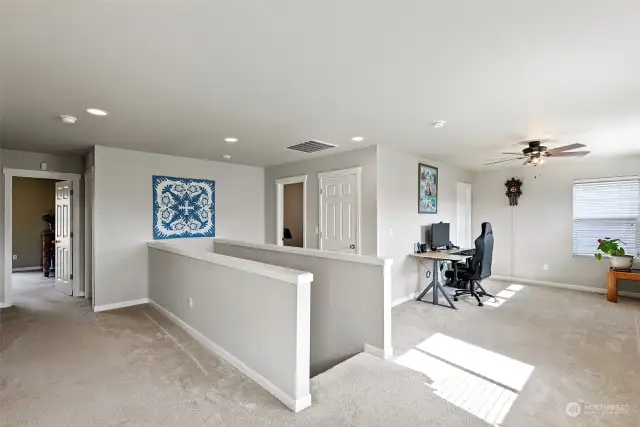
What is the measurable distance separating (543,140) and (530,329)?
2298 mm

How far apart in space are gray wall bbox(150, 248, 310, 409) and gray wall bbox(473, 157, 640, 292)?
584 centimetres

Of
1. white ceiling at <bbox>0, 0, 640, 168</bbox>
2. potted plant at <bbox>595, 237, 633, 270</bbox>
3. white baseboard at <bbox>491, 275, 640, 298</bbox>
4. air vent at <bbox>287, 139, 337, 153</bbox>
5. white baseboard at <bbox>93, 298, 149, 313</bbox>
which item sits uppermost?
white ceiling at <bbox>0, 0, 640, 168</bbox>

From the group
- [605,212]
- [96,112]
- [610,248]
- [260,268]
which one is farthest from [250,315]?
[605,212]

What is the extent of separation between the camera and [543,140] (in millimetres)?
3967

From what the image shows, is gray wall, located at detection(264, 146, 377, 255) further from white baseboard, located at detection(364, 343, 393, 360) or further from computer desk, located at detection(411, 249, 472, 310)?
white baseboard, located at detection(364, 343, 393, 360)

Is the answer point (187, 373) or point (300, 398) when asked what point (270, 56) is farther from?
point (187, 373)

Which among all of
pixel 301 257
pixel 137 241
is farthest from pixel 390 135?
pixel 137 241

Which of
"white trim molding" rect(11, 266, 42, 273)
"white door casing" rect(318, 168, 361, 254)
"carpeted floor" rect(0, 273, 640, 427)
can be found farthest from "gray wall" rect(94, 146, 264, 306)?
"white trim molding" rect(11, 266, 42, 273)

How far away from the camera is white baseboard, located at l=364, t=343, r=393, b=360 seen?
9.20ft

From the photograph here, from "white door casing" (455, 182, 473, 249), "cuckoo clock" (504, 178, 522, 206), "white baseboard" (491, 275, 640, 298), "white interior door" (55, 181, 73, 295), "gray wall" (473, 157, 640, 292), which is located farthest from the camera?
"white door casing" (455, 182, 473, 249)

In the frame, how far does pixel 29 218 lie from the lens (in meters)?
7.57

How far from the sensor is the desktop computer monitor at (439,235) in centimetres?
524

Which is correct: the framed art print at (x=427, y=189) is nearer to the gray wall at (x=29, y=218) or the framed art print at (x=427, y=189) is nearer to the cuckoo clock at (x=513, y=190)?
the cuckoo clock at (x=513, y=190)

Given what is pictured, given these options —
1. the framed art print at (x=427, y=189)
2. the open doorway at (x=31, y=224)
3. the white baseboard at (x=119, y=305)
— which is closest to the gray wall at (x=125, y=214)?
the white baseboard at (x=119, y=305)
